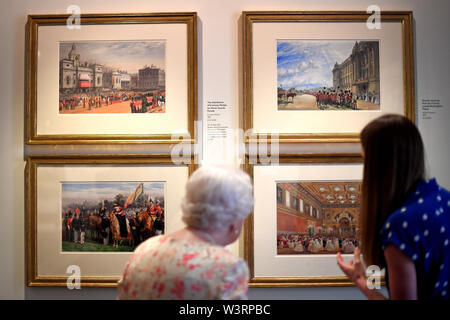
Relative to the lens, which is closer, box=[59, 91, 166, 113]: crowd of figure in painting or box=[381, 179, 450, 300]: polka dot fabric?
box=[381, 179, 450, 300]: polka dot fabric

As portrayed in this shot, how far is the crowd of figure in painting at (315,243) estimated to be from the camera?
1.58 metres

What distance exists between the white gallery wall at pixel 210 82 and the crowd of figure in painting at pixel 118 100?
6.6 inches

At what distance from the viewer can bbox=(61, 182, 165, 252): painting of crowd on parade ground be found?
62.1 inches

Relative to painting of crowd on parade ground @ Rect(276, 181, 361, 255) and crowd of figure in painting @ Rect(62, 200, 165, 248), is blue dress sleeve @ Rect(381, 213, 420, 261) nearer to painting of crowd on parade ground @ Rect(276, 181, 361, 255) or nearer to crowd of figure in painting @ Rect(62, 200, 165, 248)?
painting of crowd on parade ground @ Rect(276, 181, 361, 255)

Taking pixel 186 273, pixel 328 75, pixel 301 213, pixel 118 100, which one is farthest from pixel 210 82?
pixel 186 273

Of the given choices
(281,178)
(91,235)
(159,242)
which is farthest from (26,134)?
(281,178)

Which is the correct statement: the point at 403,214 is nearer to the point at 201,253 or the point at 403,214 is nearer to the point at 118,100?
the point at 201,253

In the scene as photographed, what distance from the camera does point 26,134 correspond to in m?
1.59

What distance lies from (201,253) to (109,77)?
99 cm

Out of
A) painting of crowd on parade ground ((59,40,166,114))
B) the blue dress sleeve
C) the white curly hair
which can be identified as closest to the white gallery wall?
painting of crowd on parade ground ((59,40,166,114))

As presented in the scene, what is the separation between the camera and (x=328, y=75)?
159cm

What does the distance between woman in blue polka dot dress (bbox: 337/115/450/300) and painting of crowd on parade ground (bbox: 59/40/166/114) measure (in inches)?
37.2

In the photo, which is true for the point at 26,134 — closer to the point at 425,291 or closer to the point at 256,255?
the point at 256,255

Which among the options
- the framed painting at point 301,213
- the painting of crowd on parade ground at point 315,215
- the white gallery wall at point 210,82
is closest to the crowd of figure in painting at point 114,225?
the white gallery wall at point 210,82
